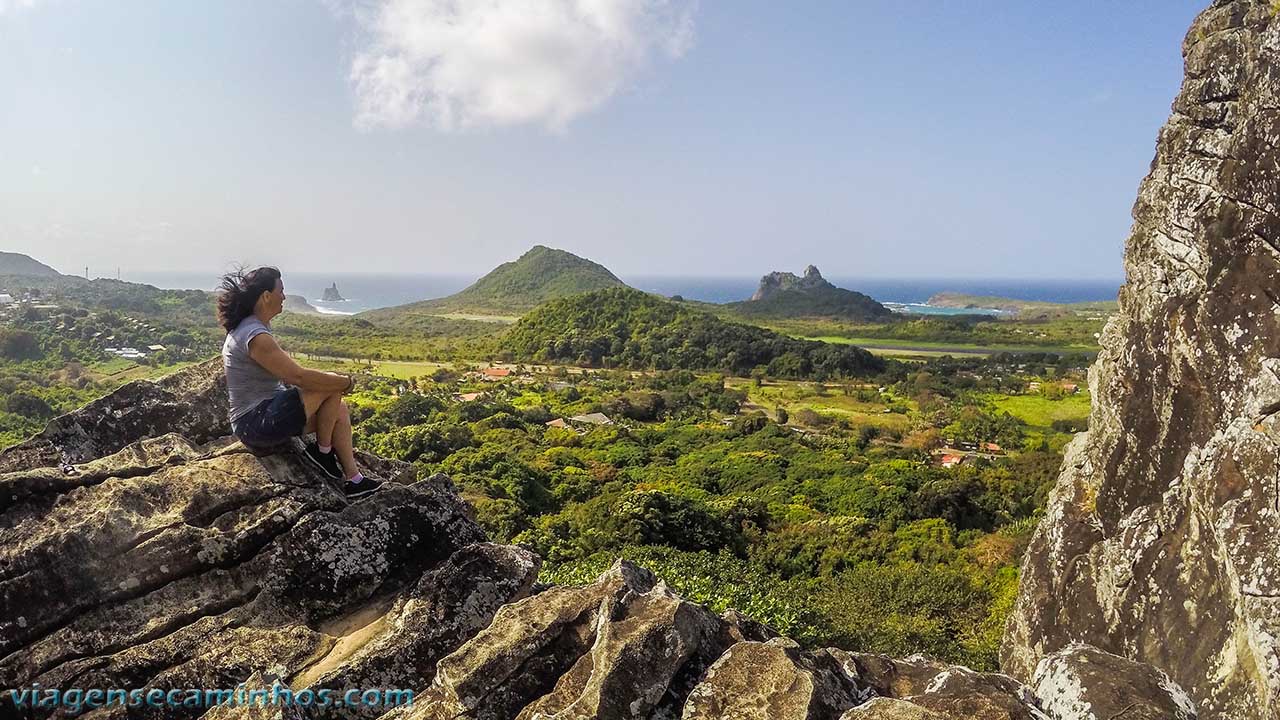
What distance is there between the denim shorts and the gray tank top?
0.07 meters

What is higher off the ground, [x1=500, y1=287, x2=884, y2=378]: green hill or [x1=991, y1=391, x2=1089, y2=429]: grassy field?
[x1=500, y1=287, x2=884, y2=378]: green hill

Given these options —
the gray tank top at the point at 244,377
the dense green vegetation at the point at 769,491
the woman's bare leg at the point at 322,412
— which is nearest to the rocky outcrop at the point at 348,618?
the woman's bare leg at the point at 322,412

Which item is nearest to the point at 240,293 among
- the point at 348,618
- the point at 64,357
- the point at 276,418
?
the point at 276,418

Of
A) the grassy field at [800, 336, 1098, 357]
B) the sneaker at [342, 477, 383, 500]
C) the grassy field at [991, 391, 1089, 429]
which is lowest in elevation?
the grassy field at [991, 391, 1089, 429]

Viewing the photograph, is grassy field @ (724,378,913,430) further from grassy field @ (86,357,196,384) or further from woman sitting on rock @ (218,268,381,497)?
woman sitting on rock @ (218,268,381,497)

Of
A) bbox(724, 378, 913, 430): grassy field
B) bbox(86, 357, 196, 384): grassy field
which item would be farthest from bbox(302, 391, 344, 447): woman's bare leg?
bbox(86, 357, 196, 384): grassy field

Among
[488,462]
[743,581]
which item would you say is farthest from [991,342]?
[743,581]

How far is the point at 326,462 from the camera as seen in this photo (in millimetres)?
6355

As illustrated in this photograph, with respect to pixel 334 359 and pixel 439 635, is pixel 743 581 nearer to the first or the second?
pixel 439 635

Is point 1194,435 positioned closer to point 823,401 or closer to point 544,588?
point 544,588

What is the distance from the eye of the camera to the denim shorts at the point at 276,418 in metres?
5.87

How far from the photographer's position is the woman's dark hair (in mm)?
5789

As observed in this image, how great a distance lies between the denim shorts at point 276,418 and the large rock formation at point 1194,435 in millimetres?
6041

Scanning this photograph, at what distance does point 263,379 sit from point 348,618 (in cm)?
207
